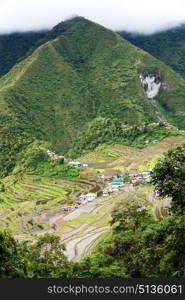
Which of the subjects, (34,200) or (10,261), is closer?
(10,261)

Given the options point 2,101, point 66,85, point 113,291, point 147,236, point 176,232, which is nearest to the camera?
point 113,291

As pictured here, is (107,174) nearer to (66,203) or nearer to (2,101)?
(66,203)

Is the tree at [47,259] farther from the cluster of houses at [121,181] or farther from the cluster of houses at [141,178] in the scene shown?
the cluster of houses at [141,178]

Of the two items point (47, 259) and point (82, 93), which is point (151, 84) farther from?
point (47, 259)

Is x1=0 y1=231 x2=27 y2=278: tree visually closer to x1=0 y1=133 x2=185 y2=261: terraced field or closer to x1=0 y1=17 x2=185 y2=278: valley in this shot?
x1=0 y1=17 x2=185 y2=278: valley

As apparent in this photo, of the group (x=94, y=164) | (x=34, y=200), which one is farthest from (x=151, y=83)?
(x=34, y=200)

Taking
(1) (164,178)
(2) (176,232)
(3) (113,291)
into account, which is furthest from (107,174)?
(3) (113,291)

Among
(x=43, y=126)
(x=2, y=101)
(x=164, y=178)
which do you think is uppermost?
(x=164, y=178)
